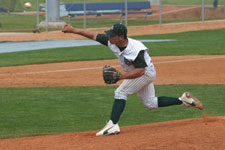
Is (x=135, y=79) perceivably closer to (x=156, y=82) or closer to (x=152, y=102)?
(x=152, y=102)

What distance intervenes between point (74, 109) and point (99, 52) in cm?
987

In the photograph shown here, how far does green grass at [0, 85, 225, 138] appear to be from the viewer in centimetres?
876

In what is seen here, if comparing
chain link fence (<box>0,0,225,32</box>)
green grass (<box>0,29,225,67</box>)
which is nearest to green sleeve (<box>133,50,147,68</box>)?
green grass (<box>0,29,225,67</box>)

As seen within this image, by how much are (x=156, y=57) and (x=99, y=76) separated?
4.14 meters

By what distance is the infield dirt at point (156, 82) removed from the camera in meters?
6.58

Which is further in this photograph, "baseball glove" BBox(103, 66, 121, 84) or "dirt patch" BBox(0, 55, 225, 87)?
"dirt patch" BBox(0, 55, 225, 87)

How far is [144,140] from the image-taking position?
21.8ft

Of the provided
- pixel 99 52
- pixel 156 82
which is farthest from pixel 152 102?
pixel 99 52

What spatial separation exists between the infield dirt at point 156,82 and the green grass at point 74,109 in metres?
0.77

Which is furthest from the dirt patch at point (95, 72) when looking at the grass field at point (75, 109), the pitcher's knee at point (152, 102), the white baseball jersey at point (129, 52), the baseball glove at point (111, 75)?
the baseball glove at point (111, 75)

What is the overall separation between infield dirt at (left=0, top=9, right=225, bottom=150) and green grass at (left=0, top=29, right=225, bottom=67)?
1.05 m

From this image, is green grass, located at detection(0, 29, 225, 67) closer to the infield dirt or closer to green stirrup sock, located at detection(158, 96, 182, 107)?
the infield dirt

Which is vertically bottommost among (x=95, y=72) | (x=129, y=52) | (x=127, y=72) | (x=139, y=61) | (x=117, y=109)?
(x=95, y=72)

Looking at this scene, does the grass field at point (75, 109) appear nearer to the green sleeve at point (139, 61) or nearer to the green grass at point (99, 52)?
the green sleeve at point (139, 61)
